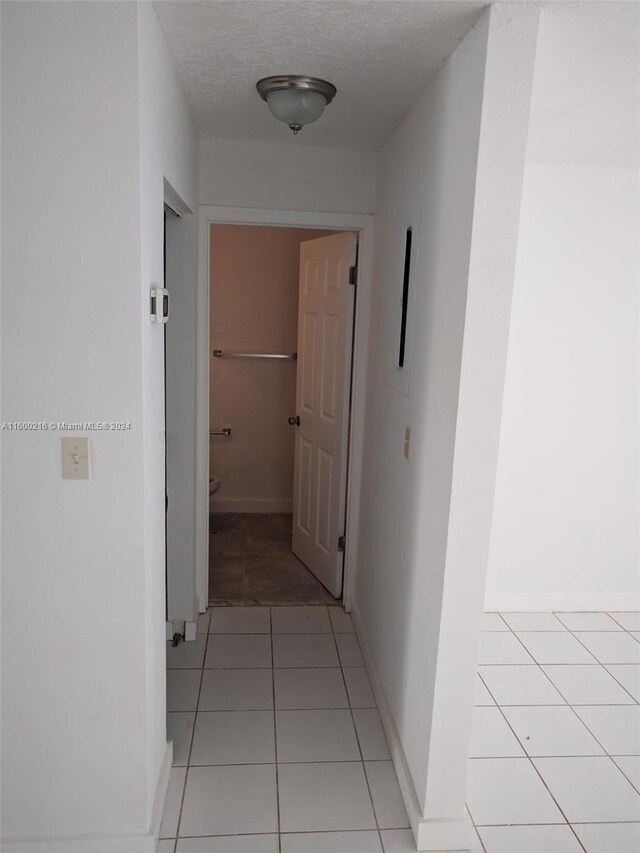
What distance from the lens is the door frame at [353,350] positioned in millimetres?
3131

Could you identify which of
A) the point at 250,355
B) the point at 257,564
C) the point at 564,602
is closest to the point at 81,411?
the point at 257,564

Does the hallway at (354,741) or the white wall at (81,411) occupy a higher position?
the white wall at (81,411)

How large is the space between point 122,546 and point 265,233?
3.35 metres

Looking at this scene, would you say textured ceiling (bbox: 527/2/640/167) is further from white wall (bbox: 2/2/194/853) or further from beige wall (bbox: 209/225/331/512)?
beige wall (bbox: 209/225/331/512)

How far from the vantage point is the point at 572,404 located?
3.44 meters

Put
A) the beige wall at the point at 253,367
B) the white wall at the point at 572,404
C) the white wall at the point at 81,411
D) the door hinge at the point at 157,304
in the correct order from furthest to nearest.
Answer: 1. the beige wall at the point at 253,367
2. the white wall at the point at 572,404
3. the door hinge at the point at 157,304
4. the white wall at the point at 81,411

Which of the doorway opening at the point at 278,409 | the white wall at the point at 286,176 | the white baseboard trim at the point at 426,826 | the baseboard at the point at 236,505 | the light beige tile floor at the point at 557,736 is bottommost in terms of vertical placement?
the light beige tile floor at the point at 557,736

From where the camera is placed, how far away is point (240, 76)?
2.19m

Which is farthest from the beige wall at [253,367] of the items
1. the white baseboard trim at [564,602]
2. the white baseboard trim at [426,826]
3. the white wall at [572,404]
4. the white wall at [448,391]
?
the white baseboard trim at [426,826]

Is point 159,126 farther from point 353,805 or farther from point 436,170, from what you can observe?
point 353,805

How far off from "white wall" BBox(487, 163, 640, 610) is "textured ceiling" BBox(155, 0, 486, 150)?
1.17 m

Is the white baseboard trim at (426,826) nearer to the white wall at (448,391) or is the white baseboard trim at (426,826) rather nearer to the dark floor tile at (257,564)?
the white wall at (448,391)

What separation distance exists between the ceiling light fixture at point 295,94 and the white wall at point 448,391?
36 centimetres

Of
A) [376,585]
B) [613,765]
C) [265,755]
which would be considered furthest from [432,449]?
[613,765]
